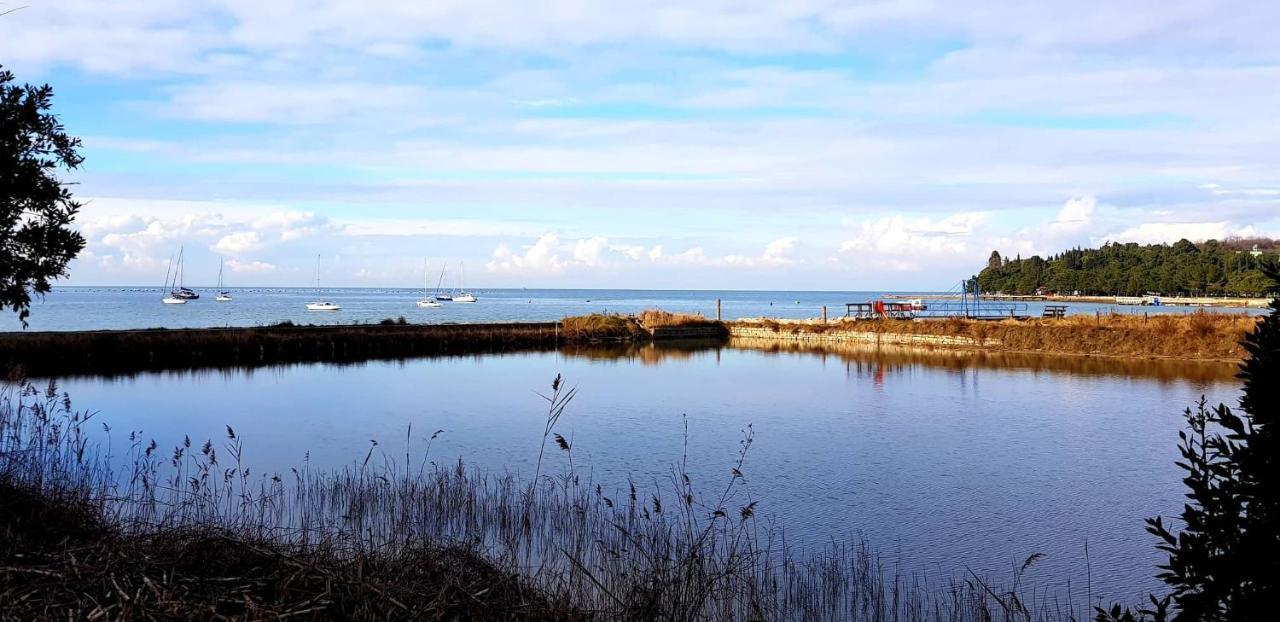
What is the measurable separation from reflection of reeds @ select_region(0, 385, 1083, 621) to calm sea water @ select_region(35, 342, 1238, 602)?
34.2 inches

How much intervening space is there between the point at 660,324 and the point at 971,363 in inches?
720

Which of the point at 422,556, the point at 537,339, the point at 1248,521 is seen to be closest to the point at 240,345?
the point at 537,339

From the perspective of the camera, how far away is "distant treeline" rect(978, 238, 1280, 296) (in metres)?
118

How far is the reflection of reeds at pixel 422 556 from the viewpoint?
5102mm

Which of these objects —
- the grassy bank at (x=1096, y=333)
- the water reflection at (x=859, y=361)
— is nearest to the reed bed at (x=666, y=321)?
the water reflection at (x=859, y=361)

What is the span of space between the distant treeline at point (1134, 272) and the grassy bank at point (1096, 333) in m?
73.1

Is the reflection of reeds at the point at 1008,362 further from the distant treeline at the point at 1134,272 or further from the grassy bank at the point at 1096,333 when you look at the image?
the distant treeline at the point at 1134,272

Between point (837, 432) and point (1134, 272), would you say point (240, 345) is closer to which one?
point (837, 432)

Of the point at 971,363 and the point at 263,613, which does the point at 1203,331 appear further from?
the point at 263,613

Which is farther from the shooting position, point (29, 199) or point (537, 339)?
point (537, 339)

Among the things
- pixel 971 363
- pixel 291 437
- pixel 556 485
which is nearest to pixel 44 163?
pixel 556 485

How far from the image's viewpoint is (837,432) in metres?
17.5

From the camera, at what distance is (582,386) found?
2547 cm

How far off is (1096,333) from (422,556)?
33885 millimetres
